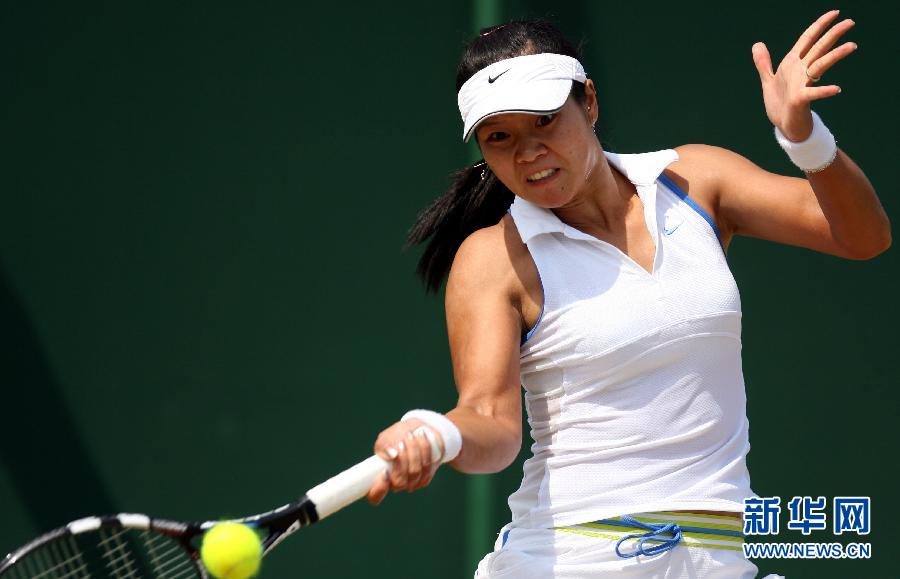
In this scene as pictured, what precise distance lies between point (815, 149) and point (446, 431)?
772 millimetres

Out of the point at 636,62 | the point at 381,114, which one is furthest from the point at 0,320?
the point at 636,62

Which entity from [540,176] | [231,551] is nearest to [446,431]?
[231,551]

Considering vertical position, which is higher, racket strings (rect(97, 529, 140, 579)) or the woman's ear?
the woman's ear

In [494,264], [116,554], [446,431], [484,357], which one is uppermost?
Result: [494,264]

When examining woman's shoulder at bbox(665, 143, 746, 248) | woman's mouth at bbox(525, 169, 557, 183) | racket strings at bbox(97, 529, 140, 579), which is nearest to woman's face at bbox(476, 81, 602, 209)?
woman's mouth at bbox(525, 169, 557, 183)

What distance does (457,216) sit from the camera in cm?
263

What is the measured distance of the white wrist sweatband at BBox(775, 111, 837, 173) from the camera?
2271 mm

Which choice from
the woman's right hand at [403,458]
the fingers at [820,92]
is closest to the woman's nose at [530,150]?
the fingers at [820,92]

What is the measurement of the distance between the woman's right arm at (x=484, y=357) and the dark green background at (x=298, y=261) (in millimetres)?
1601

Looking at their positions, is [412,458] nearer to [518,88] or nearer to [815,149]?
[518,88]

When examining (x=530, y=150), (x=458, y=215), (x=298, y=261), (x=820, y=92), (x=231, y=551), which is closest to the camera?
(x=231, y=551)

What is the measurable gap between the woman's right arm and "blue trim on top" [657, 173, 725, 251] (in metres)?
0.32

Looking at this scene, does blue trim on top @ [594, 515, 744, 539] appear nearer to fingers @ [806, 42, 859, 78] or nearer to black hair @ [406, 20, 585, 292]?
black hair @ [406, 20, 585, 292]

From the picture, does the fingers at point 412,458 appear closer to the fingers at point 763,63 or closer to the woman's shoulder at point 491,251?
the woman's shoulder at point 491,251
